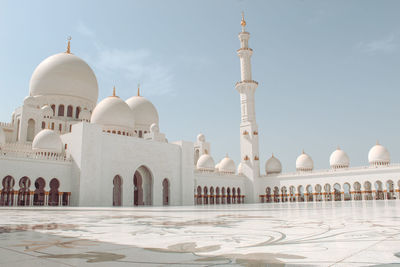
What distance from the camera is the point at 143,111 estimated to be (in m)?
34.7

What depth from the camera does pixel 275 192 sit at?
121ft

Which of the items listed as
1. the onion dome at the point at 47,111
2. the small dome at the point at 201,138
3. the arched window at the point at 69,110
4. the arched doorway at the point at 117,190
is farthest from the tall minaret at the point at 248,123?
the onion dome at the point at 47,111

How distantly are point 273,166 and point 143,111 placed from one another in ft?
50.7

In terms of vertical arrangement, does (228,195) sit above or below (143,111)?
below

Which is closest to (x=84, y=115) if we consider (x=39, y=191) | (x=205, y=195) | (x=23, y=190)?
(x=39, y=191)

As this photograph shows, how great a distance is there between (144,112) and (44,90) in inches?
375

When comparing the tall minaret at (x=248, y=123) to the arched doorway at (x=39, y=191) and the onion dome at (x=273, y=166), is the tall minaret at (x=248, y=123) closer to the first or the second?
the onion dome at (x=273, y=166)

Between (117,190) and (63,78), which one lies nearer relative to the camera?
(117,190)

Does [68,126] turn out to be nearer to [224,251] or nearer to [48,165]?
[48,165]

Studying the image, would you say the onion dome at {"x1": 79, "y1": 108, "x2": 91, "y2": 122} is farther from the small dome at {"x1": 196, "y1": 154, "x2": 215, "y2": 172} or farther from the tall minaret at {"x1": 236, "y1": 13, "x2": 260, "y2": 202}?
the tall minaret at {"x1": 236, "y1": 13, "x2": 260, "y2": 202}

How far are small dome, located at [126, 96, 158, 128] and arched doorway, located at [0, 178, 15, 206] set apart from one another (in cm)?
1301

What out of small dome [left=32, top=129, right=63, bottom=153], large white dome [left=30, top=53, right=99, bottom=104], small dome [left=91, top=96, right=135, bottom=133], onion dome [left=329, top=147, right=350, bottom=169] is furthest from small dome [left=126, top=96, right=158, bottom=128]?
onion dome [left=329, top=147, right=350, bottom=169]

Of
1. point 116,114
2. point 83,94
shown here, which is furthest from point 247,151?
point 83,94

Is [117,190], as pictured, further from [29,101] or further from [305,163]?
[305,163]
